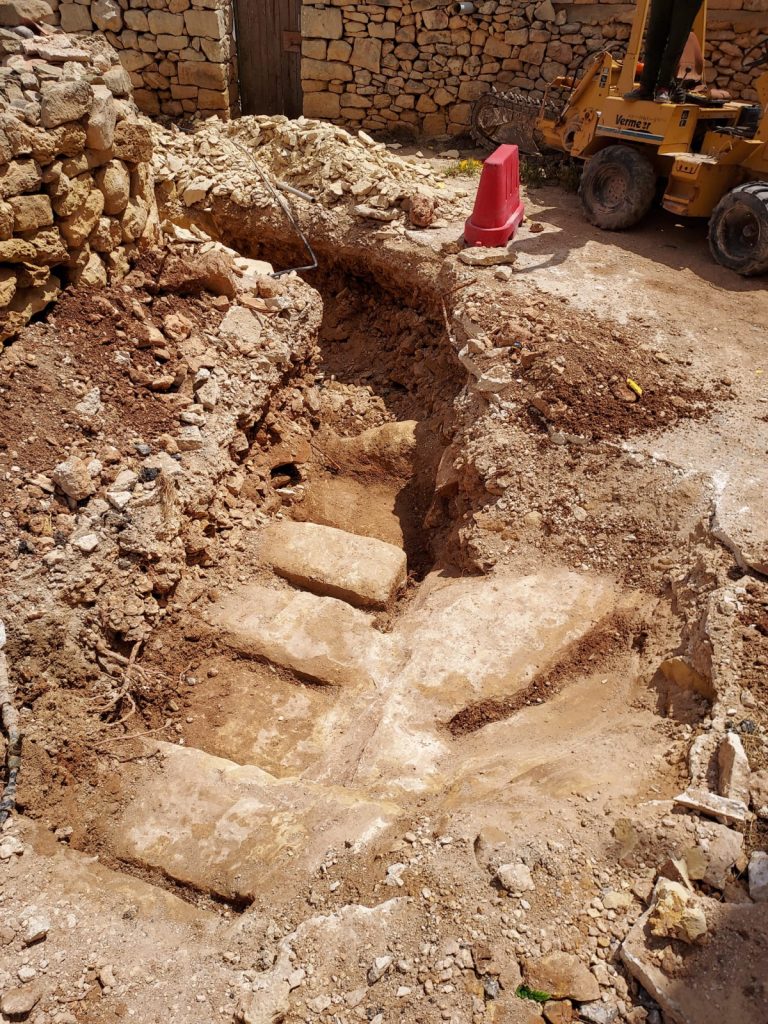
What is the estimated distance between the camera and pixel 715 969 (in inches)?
97.3

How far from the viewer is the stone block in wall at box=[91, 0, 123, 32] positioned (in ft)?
31.8

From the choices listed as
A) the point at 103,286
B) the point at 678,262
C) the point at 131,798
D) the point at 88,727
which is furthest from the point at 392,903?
the point at 678,262

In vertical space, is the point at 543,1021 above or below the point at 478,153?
below

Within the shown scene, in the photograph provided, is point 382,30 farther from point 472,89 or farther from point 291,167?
point 291,167

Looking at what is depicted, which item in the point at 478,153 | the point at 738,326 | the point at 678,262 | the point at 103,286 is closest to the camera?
the point at 103,286

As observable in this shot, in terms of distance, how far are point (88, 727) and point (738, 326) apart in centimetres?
633

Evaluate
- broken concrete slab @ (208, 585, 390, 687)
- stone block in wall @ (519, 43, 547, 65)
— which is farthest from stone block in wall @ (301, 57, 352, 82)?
broken concrete slab @ (208, 585, 390, 687)

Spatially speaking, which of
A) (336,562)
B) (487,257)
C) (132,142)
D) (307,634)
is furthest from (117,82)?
(307,634)

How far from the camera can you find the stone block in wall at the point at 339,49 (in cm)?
1007

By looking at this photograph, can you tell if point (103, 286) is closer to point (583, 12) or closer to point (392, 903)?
point (392, 903)

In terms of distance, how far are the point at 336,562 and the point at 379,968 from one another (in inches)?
115

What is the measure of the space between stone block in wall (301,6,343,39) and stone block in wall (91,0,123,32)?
249 centimetres

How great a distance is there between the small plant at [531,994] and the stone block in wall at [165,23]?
37.4ft

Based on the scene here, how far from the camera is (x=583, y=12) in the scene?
972cm
